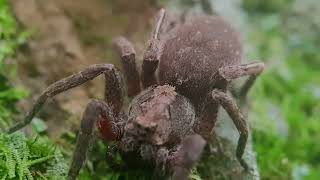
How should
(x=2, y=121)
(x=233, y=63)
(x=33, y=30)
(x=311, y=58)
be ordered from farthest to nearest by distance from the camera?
(x=311, y=58), (x=33, y=30), (x=233, y=63), (x=2, y=121)

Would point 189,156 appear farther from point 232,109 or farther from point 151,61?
point 151,61

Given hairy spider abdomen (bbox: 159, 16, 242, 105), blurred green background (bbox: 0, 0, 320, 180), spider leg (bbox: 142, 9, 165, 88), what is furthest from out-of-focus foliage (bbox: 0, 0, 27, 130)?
hairy spider abdomen (bbox: 159, 16, 242, 105)

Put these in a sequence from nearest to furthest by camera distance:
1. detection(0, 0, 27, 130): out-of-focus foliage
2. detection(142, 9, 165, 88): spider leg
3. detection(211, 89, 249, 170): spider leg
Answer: detection(211, 89, 249, 170): spider leg → detection(142, 9, 165, 88): spider leg → detection(0, 0, 27, 130): out-of-focus foliage

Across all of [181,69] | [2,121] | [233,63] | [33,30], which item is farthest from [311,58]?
[2,121]

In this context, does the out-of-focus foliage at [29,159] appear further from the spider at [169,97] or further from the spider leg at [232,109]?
the spider leg at [232,109]

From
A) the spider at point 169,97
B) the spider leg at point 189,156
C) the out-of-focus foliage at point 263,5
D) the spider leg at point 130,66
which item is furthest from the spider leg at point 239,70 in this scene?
the out-of-focus foliage at point 263,5

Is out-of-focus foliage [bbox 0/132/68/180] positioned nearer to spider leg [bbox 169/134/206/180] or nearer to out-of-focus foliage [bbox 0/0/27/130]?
out-of-focus foliage [bbox 0/0/27/130]

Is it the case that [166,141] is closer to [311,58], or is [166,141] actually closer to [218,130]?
[218,130]
